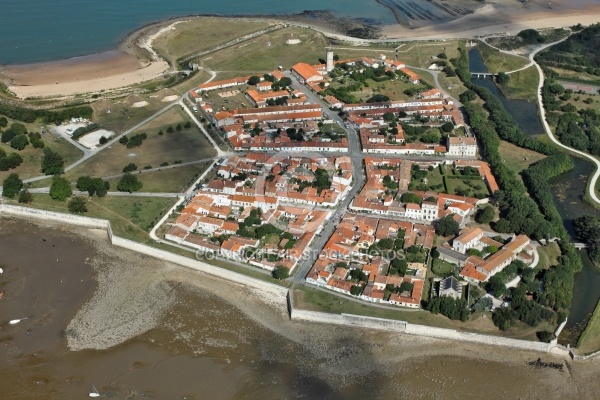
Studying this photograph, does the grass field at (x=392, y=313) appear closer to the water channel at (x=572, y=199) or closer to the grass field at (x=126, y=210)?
the water channel at (x=572, y=199)

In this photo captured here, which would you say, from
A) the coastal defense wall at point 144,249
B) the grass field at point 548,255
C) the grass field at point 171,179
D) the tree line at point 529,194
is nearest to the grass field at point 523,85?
the tree line at point 529,194

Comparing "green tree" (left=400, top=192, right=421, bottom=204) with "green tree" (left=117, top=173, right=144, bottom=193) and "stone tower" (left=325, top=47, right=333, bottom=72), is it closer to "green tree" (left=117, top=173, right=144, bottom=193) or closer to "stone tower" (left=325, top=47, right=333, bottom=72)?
"green tree" (left=117, top=173, right=144, bottom=193)

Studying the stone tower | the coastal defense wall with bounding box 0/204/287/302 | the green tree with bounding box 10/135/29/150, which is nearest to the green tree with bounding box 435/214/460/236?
Answer: the coastal defense wall with bounding box 0/204/287/302

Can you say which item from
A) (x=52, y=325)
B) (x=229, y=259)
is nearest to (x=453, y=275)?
(x=229, y=259)

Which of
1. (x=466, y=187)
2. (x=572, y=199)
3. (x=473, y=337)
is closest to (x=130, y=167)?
(x=466, y=187)

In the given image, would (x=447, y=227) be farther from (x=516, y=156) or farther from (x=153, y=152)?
(x=153, y=152)

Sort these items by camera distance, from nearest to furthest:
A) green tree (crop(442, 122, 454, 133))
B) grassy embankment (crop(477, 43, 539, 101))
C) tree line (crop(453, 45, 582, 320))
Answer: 1. tree line (crop(453, 45, 582, 320))
2. green tree (crop(442, 122, 454, 133))
3. grassy embankment (crop(477, 43, 539, 101))

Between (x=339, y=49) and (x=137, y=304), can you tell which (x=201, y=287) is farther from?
(x=339, y=49)
